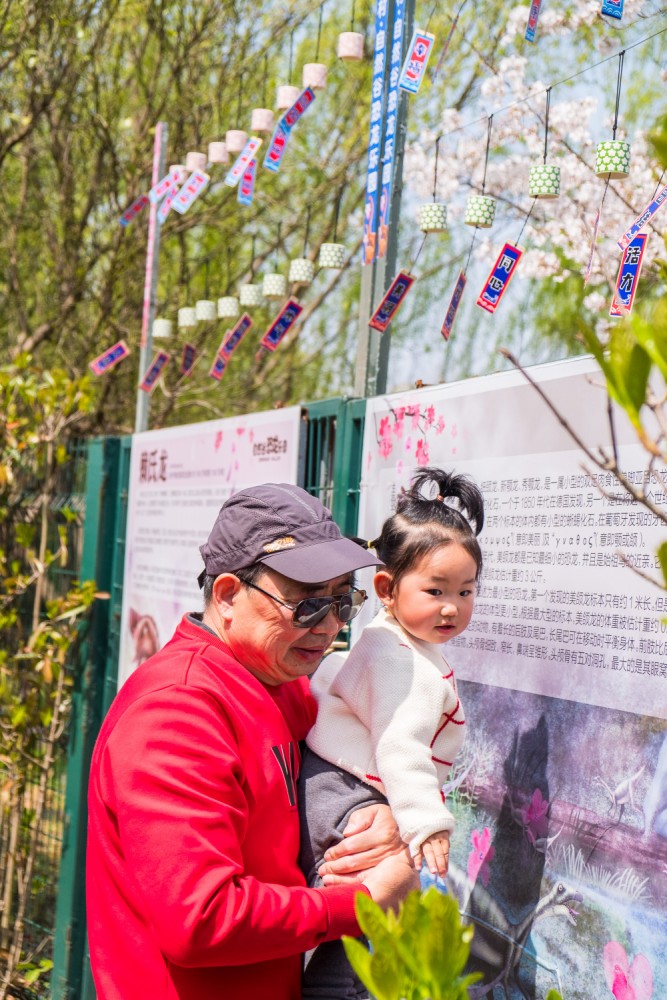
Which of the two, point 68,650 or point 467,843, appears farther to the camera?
point 68,650

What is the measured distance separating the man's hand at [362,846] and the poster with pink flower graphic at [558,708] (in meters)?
0.36

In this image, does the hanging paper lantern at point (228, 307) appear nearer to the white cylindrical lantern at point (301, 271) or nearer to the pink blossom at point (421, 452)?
the white cylindrical lantern at point (301, 271)

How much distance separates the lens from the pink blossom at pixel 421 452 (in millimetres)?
2795

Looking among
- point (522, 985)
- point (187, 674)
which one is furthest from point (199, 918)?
point (522, 985)

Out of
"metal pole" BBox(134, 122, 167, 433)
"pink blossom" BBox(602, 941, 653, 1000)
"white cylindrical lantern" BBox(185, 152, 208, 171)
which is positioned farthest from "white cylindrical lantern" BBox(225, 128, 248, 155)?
"pink blossom" BBox(602, 941, 653, 1000)

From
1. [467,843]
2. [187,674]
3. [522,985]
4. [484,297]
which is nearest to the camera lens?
[187,674]

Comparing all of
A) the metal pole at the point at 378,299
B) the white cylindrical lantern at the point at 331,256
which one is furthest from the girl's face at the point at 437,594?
the white cylindrical lantern at the point at 331,256

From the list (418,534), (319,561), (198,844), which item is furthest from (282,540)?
(198,844)

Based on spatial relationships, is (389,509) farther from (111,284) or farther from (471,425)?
(111,284)

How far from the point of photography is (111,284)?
8570 mm

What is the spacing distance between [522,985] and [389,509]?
1.14m

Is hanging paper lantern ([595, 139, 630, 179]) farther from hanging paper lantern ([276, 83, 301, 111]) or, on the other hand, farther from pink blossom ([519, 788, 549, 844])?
hanging paper lantern ([276, 83, 301, 111])

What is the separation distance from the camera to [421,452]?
2.82 m

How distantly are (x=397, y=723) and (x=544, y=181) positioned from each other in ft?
4.84
